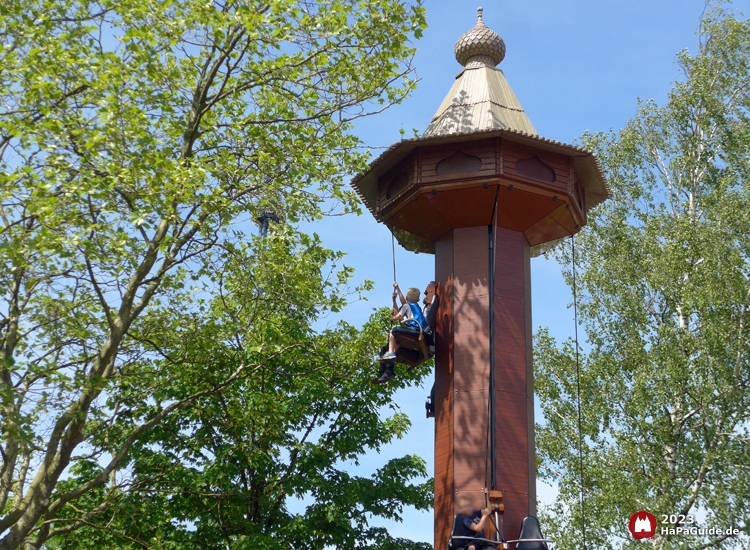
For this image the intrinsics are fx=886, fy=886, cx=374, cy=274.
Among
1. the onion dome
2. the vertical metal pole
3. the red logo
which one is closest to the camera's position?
the vertical metal pole

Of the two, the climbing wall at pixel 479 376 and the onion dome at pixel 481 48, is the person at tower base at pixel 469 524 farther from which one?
the onion dome at pixel 481 48

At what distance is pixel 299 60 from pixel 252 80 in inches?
30.6

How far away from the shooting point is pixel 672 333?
2042cm

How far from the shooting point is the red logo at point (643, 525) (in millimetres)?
19062

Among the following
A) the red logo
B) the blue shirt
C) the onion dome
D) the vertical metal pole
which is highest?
the onion dome

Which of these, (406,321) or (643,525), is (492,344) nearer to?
(406,321)

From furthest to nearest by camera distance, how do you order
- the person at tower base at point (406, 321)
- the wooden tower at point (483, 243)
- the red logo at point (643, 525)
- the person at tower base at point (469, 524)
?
the red logo at point (643, 525) < the person at tower base at point (406, 321) < the wooden tower at point (483, 243) < the person at tower base at point (469, 524)

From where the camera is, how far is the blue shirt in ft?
36.9

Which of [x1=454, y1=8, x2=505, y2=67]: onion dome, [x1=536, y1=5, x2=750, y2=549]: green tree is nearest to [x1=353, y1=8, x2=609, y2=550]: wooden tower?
[x1=454, y1=8, x2=505, y2=67]: onion dome

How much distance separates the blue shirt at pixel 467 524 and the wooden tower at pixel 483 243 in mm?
197

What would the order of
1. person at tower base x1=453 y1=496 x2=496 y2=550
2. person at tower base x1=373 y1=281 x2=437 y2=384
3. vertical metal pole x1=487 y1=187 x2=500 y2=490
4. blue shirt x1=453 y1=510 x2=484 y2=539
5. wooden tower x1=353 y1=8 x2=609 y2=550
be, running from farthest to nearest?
person at tower base x1=373 y1=281 x2=437 y2=384
wooden tower x1=353 y1=8 x2=609 y2=550
vertical metal pole x1=487 y1=187 x2=500 y2=490
blue shirt x1=453 y1=510 x2=484 y2=539
person at tower base x1=453 y1=496 x2=496 y2=550

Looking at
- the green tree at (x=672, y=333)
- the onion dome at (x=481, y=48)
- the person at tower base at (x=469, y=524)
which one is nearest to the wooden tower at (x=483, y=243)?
the person at tower base at (x=469, y=524)

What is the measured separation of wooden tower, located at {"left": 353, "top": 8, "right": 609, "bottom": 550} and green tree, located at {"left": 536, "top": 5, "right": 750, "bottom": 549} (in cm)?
762

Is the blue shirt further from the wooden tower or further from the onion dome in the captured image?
the onion dome
